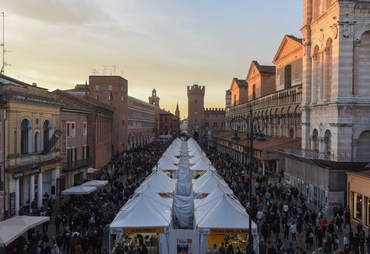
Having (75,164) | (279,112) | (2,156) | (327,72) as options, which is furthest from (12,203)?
(279,112)

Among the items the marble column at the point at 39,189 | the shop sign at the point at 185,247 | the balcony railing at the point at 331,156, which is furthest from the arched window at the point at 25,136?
the balcony railing at the point at 331,156

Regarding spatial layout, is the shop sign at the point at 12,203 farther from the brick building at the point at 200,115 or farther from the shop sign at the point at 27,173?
the brick building at the point at 200,115

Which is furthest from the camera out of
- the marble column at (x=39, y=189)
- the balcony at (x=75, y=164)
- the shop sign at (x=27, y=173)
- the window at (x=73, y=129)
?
the window at (x=73, y=129)

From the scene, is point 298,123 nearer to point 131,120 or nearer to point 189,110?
point 131,120

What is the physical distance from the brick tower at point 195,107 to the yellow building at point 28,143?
9699cm

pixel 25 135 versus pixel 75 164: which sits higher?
pixel 25 135

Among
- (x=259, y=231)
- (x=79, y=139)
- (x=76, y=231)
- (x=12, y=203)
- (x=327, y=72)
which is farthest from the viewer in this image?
(x=79, y=139)

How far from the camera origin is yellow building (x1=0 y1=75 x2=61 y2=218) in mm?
23328

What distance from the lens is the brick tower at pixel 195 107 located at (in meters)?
127

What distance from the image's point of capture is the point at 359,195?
2259cm

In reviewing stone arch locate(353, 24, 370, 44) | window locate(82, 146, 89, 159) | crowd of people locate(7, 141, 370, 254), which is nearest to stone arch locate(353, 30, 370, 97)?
stone arch locate(353, 24, 370, 44)

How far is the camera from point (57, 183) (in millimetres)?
30703

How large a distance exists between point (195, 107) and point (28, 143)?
345ft

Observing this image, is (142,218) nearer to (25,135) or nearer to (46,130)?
(25,135)
